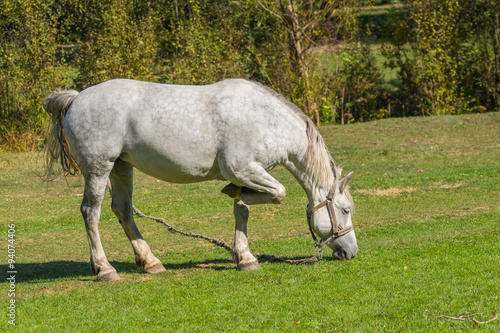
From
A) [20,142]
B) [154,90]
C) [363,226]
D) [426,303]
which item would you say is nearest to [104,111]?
[154,90]

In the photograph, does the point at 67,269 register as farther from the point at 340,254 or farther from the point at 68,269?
the point at 340,254

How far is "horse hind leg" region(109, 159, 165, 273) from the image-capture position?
25.0 ft

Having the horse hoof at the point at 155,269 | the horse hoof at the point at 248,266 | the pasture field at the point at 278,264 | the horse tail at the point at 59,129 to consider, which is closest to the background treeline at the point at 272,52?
the pasture field at the point at 278,264

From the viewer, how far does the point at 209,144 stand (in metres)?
6.92

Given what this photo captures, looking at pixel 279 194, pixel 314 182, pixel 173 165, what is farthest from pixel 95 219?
pixel 314 182

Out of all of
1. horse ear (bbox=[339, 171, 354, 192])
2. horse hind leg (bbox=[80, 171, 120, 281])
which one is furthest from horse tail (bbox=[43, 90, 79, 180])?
horse ear (bbox=[339, 171, 354, 192])

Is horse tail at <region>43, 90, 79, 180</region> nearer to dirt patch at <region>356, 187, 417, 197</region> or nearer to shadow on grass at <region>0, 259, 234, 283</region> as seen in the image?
shadow on grass at <region>0, 259, 234, 283</region>

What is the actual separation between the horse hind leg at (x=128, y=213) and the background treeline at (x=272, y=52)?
12540mm

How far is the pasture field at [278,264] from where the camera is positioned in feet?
18.2

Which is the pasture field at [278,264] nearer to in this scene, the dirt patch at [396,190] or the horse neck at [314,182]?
the dirt patch at [396,190]

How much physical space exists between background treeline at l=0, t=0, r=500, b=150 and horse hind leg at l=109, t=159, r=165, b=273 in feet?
41.1

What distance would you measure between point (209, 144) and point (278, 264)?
1778 mm

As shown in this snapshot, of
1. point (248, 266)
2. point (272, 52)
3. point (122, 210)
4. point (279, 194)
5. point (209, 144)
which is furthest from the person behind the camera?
point (272, 52)

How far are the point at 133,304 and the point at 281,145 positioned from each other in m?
2.38
